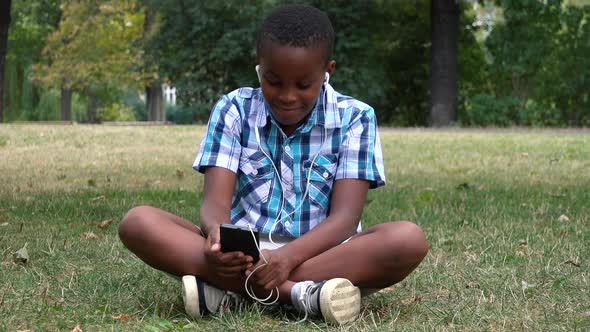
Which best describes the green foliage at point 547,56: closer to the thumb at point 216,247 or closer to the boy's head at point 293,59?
the boy's head at point 293,59

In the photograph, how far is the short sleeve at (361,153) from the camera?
3.87 meters

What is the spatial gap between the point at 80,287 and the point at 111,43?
29825 mm

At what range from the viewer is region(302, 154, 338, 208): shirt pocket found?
3.85 metres

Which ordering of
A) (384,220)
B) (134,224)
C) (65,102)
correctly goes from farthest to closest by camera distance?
(65,102)
(384,220)
(134,224)

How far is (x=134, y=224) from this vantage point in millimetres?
3648

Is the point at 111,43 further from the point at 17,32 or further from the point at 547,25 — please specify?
the point at 547,25

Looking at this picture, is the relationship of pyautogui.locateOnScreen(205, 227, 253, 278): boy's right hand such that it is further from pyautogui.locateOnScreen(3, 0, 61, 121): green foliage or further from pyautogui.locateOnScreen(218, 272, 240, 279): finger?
pyautogui.locateOnScreen(3, 0, 61, 121): green foliage

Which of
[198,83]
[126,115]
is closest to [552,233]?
[198,83]

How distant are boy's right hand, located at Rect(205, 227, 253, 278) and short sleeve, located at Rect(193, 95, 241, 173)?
1.33 feet

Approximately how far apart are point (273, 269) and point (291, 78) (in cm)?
71

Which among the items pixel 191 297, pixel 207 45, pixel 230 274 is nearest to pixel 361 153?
pixel 230 274

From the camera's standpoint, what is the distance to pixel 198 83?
77.0 ft

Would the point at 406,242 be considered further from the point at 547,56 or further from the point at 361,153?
the point at 547,56

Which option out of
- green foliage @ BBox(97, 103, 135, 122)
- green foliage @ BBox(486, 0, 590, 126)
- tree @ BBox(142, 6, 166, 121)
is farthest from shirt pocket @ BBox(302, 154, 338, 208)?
green foliage @ BBox(97, 103, 135, 122)
